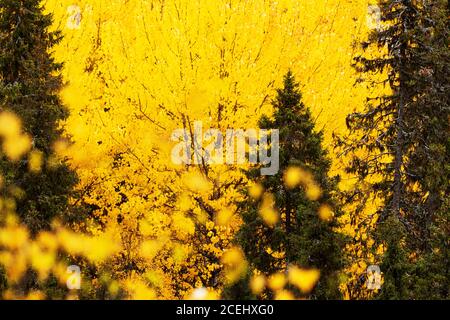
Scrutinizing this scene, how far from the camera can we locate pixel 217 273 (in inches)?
669

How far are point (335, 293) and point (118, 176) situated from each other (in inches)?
318

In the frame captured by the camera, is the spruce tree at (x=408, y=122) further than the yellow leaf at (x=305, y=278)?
Yes

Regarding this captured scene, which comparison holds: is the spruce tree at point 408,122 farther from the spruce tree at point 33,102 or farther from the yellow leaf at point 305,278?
the spruce tree at point 33,102

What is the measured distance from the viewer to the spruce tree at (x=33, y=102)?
1349cm

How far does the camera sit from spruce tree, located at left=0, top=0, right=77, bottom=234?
44.3ft

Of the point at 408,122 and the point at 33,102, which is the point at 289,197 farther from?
the point at 33,102

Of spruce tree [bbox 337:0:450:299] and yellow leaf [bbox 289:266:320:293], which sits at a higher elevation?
spruce tree [bbox 337:0:450:299]

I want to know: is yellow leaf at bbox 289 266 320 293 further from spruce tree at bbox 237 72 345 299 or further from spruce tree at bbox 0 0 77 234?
spruce tree at bbox 0 0 77 234

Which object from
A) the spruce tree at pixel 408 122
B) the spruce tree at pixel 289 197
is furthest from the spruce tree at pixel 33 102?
the spruce tree at pixel 408 122

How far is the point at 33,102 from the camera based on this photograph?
13750 mm

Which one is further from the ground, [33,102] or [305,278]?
[33,102]

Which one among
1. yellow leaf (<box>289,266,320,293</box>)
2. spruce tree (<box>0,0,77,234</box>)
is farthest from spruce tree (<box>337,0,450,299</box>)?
spruce tree (<box>0,0,77,234</box>)

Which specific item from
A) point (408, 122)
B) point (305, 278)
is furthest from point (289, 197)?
point (408, 122)
